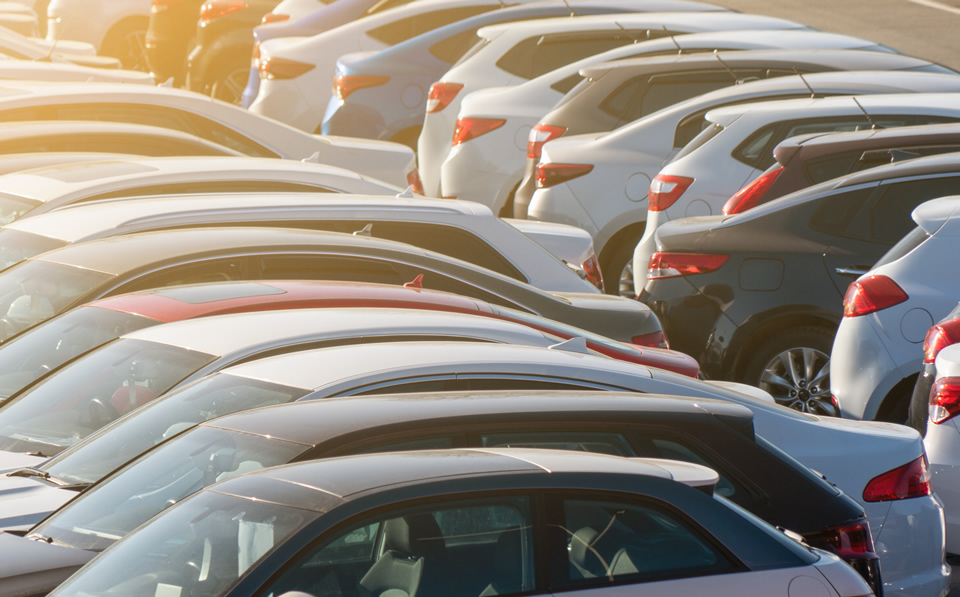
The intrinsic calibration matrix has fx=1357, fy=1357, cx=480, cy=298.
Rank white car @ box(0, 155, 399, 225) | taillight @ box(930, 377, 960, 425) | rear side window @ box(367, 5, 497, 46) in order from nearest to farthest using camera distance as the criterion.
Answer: taillight @ box(930, 377, 960, 425) < white car @ box(0, 155, 399, 225) < rear side window @ box(367, 5, 497, 46)

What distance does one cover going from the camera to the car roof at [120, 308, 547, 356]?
4.80 metres

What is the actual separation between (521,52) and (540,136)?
1.87 meters

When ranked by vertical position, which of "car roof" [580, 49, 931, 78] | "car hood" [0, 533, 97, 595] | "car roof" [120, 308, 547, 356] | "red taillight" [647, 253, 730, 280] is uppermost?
"car roof" [580, 49, 931, 78]

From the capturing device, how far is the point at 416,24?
14.3m

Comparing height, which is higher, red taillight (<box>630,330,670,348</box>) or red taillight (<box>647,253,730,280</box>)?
red taillight (<box>647,253,730,280</box>)

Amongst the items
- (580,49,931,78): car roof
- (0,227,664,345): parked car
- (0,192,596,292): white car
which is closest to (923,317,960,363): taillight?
(0,227,664,345): parked car

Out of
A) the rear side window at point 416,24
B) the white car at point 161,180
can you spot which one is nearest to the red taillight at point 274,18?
the rear side window at point 416,24

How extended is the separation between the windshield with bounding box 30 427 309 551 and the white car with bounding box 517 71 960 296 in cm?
643

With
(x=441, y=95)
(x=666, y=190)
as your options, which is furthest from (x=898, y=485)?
(x=441, y=95)

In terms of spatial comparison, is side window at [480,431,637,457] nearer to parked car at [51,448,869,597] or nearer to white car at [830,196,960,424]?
parked car at [51,448,869,597]

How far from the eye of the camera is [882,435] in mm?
5121

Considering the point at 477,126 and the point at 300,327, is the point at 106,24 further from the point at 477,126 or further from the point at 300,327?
the point at 300,327

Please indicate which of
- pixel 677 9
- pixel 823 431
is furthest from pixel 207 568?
pixel 677 9

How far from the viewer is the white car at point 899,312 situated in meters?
6.89
